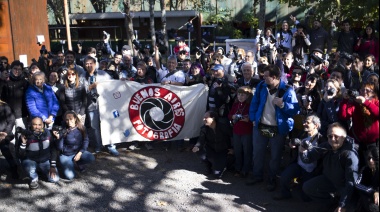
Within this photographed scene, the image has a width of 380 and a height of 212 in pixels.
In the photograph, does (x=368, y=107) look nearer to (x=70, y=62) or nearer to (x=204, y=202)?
(x=204, y=202)

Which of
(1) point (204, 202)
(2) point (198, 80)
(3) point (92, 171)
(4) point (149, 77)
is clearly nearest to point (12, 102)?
(3) point (92, 171)

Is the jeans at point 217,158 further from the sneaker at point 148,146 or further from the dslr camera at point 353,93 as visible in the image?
the dslr camera at point 353,93

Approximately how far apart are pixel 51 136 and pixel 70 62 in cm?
264

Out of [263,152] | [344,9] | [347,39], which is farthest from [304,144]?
[344,9]

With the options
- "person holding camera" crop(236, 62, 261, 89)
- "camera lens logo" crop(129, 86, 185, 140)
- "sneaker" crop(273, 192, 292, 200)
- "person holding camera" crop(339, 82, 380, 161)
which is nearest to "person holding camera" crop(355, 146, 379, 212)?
"person holding camera" crop(339, 82, 380, 161)

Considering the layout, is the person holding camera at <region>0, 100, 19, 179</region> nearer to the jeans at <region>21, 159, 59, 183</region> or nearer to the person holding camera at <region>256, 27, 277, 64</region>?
the jeans at <region>21, 159, 59, 183</region>

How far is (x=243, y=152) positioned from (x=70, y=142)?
264cm

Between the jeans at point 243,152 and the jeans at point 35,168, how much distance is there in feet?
8.95

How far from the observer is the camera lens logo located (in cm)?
758

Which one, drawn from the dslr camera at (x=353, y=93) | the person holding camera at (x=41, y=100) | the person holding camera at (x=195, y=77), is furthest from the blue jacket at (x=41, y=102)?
the dslr camera at (x=353, y=93)

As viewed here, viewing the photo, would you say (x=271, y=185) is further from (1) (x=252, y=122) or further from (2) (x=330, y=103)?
(2) (x=330, y=103)

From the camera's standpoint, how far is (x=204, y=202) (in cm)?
573

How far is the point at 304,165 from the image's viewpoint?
5.46 m

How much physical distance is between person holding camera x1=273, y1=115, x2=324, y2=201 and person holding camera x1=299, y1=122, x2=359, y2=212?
13 cm
